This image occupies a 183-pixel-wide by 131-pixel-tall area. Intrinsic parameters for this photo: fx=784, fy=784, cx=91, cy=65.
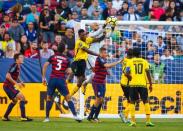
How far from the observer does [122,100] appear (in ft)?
82.7

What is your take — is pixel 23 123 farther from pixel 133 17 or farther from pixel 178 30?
pixel 133 17

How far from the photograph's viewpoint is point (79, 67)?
22.9 meters

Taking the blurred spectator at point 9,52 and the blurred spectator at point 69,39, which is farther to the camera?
the blurred spectator at point 69,39

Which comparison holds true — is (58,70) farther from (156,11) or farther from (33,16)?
(156,11)

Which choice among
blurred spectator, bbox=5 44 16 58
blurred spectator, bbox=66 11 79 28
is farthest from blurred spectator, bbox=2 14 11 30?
blurred spectator, bbox=66 11 79 28

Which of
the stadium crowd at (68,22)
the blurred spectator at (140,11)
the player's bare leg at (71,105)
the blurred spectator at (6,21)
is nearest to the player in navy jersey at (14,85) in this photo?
the player's bare leg at (71,105)

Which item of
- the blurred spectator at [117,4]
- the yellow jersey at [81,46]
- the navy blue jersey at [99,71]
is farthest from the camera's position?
the blurred spectator at [117,4]

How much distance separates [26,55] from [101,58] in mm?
6003

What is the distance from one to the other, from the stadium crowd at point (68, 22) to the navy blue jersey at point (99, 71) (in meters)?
2.54

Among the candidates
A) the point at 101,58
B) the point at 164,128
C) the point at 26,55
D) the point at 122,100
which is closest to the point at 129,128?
the point at 164,128

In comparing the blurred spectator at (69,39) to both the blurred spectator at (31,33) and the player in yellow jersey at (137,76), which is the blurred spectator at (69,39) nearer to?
the blurred spectator at (31,33)

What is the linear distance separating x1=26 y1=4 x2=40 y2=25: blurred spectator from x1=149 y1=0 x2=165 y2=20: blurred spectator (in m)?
4.48

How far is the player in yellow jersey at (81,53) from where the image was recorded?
885 inches

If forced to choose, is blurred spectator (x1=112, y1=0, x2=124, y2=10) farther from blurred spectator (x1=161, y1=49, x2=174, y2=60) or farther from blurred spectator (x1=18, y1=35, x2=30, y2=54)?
blurred spectator (x1=161, y1=49, x2=174, y2=60)
